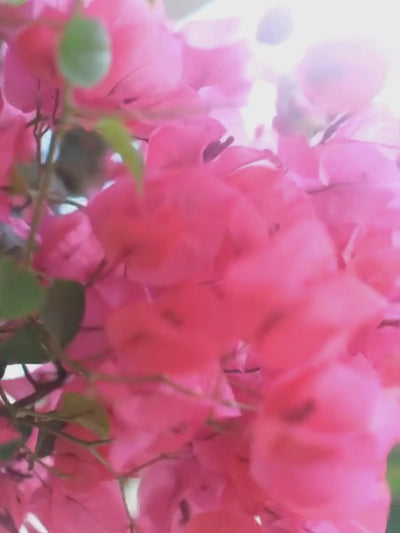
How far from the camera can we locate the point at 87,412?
308 millimetres

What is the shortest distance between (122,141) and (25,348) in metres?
0.12

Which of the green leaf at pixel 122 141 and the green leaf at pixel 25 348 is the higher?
the green leaf at pixel 122 141

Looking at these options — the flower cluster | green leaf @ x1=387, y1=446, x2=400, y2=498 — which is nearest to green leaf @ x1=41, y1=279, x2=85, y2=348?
the flower cluster

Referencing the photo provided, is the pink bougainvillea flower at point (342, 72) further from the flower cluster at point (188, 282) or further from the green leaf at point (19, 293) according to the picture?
the green leaf at point (19, 293)

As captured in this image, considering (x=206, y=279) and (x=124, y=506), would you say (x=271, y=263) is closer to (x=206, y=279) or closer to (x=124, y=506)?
(x=206, y=279)

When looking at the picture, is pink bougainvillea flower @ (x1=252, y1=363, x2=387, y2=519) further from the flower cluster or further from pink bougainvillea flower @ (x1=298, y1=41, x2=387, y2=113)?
pink bougainvillea flower @ (x1=298, y1=41, x2=387, y2=113)

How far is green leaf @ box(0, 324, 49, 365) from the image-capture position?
0.32 m

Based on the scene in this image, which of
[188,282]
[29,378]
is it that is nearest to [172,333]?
[188,282]

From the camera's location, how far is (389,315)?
34cm

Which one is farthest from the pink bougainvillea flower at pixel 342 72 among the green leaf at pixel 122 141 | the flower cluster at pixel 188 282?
the green leaf at pixel 122 141

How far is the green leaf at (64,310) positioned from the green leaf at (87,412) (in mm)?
29

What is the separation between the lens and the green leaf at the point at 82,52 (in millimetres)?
229

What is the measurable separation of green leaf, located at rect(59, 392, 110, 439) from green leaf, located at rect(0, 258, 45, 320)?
1.9 inches

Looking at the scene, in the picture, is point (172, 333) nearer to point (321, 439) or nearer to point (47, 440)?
point (321, 439)
